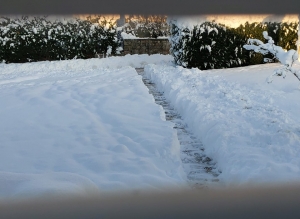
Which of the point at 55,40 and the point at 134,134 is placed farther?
the point at 55,40

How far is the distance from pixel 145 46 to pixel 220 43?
4453 millimetres

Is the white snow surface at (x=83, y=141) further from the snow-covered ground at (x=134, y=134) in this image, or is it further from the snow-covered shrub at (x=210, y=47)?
the snow-covered shrub at (x=210, y=47)

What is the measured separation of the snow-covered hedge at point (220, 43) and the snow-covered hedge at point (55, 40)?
3.72 metres

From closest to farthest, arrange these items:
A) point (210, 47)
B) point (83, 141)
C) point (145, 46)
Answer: point (83, 141), point (210, 47), point (145, 46)

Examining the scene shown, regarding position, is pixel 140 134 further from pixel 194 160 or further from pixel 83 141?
pixel 194 160

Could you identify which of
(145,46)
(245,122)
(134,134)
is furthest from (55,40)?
(245,122)

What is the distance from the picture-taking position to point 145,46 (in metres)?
13.7

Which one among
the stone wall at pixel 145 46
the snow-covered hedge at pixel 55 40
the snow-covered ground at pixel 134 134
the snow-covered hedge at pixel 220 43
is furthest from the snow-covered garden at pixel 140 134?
the stone wall at pixel 145 46

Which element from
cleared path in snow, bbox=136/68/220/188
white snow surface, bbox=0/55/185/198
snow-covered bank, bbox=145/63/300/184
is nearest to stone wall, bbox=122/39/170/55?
snow-covered bank, bbox=145/63/300/184

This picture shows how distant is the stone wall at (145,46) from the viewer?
1347 cm

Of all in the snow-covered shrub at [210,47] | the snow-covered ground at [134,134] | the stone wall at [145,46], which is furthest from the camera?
the stone wall at [145,46]

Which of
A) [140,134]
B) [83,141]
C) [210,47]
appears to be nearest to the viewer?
[83,141]

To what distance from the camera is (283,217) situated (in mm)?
1150

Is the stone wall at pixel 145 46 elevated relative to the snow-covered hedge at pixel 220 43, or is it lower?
lower
